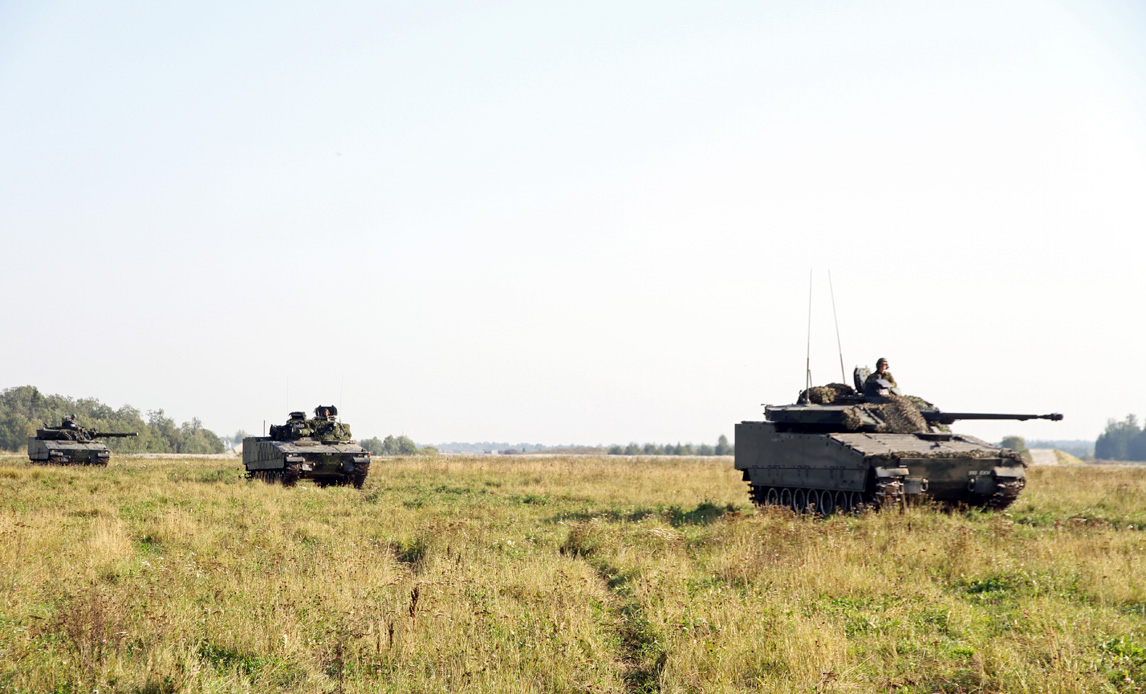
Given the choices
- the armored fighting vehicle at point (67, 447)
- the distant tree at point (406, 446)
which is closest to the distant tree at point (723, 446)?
the distant tree at point (406, 446)

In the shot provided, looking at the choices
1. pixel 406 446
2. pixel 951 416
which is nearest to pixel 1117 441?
pixel 406 446

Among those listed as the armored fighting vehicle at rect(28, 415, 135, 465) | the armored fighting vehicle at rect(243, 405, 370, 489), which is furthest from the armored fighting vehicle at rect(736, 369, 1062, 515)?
the armored fighting vehicle at rect(28, 415, 135, 465)

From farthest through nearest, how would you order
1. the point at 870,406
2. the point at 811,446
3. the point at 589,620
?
the point at 870,406 < the point at 811,446 < the point at 589,620

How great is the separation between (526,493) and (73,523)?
1077 cm

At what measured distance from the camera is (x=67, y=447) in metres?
36.8

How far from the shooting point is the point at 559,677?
252 inches

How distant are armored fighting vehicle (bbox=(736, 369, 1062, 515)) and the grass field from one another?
97 cm

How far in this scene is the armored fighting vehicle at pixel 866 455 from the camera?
16391mm

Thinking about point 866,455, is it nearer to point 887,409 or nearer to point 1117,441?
point 887,409

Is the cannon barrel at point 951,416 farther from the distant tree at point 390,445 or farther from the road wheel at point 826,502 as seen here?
the distant tree at point 390,445

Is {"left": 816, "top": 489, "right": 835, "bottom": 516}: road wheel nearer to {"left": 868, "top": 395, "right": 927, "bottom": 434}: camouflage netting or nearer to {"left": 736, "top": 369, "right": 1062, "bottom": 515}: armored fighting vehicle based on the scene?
{"left": 736, "top": 369, "right": 1062, "bottom": 515}: armored fighting vehicle

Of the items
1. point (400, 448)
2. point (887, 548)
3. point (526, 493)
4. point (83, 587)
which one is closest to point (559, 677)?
point (83, 587)

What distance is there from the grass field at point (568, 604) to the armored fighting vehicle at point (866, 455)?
0.97m

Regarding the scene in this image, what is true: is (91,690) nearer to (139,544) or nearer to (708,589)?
(708,589)
